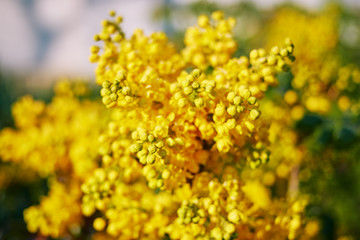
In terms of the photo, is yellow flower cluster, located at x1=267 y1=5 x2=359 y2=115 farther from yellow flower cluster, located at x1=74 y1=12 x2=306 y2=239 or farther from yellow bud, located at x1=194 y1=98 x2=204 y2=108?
yellow bud, located at x1=194 y1=98 x2=204 y2=108

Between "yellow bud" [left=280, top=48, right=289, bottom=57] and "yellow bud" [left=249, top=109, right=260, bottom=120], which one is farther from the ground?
"yellow bud" [left=280, top=48, right=289, bottom=57]

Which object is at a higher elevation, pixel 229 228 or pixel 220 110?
pixel 220 110

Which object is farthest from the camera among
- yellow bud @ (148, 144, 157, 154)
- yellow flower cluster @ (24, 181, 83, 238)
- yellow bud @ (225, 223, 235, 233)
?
yellow flower cluster @ (24, 181, 83, 238)

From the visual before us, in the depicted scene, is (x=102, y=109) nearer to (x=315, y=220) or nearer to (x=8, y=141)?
(x=8, y=141)

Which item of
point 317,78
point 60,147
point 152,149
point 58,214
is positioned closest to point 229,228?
point 152,149

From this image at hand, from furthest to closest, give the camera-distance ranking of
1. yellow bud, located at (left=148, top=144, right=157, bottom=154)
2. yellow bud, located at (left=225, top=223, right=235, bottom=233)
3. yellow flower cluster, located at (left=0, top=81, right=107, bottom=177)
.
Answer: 1. yellow flower cluster, located at (left=0, top=81, right=107, bottom=177)
2. yellow bud, located at (left=225, top=223, right=235, bottom=233)
3. yellow bud, located at (left=148, top=144, right=157, bottom=154)

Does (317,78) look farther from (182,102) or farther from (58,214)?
(58,214)

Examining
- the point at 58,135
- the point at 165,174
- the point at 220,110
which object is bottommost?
the point at 165,174

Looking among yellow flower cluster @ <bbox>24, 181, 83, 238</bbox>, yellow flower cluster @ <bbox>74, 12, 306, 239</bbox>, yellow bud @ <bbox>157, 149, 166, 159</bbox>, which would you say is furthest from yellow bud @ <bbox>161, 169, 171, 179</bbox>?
yellow flower cluster @ <bbox>24, 181, 83, 238</bbox>

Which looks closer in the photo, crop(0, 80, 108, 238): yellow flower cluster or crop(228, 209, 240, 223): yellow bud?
crop(228, 209, 240, 223): yellow bud

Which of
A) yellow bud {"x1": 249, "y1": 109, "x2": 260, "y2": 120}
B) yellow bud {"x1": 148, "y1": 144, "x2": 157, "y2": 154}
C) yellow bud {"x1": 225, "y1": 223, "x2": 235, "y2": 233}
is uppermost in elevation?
yellow bud {"x1": 249, "y1": 109, "x2": 260, "y2": 120}

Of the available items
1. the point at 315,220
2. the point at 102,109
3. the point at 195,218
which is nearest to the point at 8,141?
the point at 102,109

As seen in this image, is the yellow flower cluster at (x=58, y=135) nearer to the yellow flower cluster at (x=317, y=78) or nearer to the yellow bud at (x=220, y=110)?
the yellow bud at (x=220, y=110)
